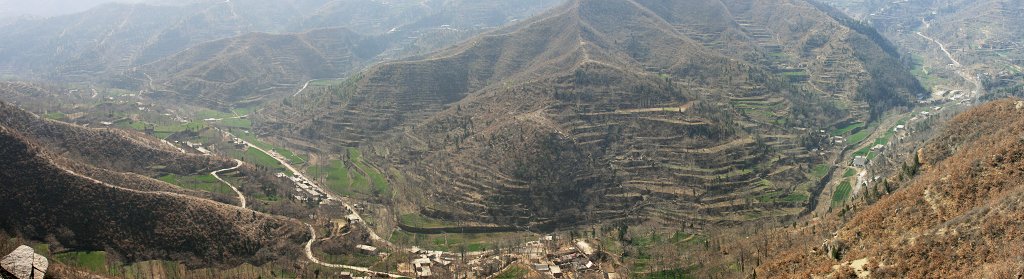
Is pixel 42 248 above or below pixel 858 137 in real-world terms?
below

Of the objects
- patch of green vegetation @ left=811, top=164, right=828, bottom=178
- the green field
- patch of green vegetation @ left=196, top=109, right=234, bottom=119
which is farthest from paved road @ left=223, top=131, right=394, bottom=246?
patch of green vegetation @ left=811, top=164, right=828, bottom=178

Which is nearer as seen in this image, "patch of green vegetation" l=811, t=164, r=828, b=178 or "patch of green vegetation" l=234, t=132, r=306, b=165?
"patch of green vegetation" l=811, t=164, r=828, b=178

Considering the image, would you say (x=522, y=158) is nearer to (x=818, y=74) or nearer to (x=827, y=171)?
(x=827, y=171)

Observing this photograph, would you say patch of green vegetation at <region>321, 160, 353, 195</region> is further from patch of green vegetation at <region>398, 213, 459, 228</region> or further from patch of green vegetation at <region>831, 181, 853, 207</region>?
patch of green vegetation at <region>831, 181, 853, 207</region>

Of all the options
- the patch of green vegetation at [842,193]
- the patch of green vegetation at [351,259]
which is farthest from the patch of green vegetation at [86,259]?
the patch of green vegetation at [842,193]

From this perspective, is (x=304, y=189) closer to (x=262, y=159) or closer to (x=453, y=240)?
(x=262, y=159)

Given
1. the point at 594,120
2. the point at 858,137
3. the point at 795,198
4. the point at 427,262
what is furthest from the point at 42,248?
the point at 858,137

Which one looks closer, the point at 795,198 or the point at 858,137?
the point at 795,198
